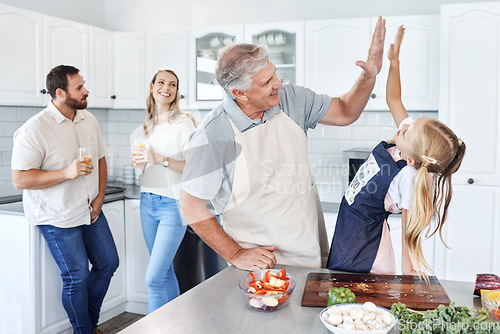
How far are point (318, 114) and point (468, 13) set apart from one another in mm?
1713

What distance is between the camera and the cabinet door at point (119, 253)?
3.69 meters

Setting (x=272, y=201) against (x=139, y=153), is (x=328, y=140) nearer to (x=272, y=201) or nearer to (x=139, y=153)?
(x=139, y=153)

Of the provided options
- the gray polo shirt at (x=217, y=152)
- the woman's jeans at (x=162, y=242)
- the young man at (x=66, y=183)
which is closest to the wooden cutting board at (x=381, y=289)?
the gray polo shirt at (x=217, y=152)

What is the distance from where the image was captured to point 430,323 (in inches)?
45.6

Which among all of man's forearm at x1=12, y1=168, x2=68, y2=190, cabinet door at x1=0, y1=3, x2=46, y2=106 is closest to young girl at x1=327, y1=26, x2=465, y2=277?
man's forearm at x1=12, y1=168, x2=68, y2=190

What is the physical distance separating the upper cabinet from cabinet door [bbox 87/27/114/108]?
1648mm

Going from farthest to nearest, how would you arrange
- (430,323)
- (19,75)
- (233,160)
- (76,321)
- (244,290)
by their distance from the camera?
(19,75) < (76,321) < (233,160) < (244,290) < (430,323)

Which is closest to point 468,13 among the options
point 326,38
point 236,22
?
point 326,38

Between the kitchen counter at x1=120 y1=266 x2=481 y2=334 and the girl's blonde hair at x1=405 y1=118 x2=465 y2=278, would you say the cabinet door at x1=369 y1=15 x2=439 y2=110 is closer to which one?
the girl's blonde hair at x1=405 y1=118 x2=465 y2=278

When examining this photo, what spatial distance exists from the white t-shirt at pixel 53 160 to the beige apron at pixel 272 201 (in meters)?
1.43

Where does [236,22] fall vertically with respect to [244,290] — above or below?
above

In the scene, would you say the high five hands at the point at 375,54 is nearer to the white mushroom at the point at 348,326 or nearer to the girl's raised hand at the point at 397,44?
the girl's raised hand at the point at 397,44

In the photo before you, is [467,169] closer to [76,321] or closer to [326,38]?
[326,38]

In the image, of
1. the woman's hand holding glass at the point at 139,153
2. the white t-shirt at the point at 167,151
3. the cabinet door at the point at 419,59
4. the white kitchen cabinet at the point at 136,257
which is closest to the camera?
the woman's hand holding glass at the point at 139,153
